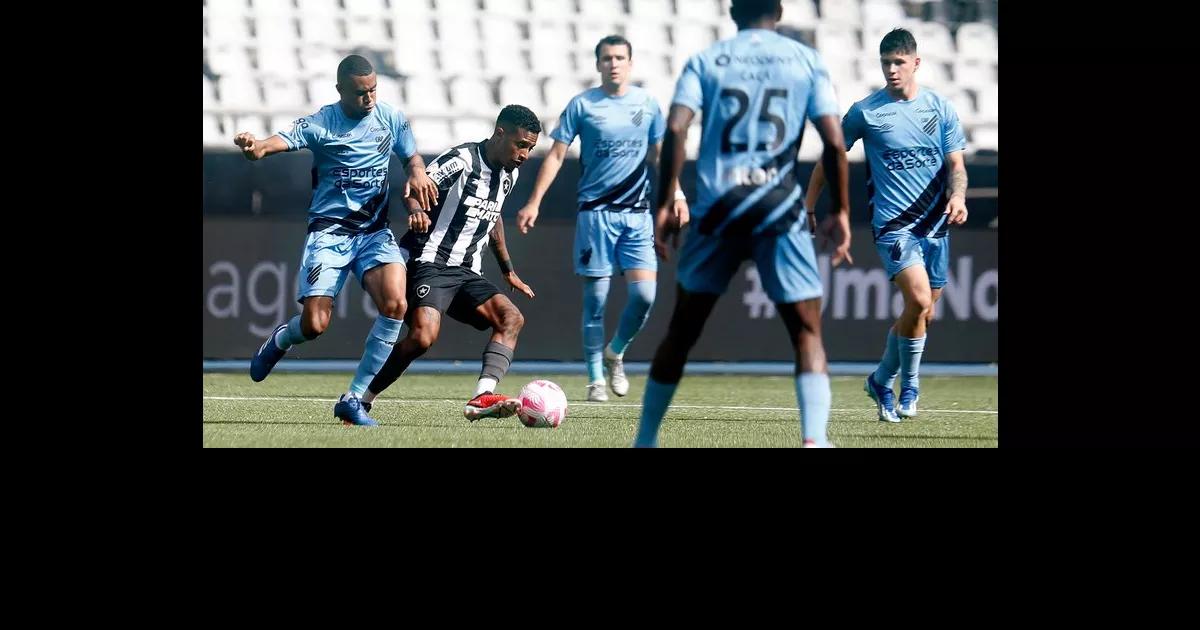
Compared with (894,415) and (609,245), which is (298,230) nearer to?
(609,245)

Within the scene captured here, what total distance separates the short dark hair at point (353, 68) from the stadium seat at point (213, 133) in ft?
20.5

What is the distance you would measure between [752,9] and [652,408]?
51.1 inches

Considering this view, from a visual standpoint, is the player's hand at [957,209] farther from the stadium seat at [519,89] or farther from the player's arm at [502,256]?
the stadium seat at [519,89]

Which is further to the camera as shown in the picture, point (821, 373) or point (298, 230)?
point (298, 230)

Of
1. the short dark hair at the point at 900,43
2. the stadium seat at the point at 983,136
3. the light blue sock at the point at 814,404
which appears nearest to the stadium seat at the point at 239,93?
the stadium seat at the point at 983,136

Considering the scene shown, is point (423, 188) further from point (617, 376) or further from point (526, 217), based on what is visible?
point (617, 376)

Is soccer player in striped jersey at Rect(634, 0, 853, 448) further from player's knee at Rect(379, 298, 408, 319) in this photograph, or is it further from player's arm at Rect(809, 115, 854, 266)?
player's knee at Rect(379, 298, 408, 319)

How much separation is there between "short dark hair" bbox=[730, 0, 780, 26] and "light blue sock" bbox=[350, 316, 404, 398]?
2501 millimetres

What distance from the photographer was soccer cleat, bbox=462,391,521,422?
6.68m

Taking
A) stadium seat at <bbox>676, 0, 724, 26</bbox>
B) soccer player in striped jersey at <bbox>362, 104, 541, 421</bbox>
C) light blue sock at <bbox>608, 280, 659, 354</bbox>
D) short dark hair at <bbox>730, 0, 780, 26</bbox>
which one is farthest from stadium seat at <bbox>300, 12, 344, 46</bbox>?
short dark hair at <bbox>730, 0, 780, 26</bbox>

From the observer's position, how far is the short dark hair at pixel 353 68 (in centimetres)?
640

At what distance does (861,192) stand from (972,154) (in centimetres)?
93

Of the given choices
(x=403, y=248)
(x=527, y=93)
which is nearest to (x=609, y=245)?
(x=403, y=248)
